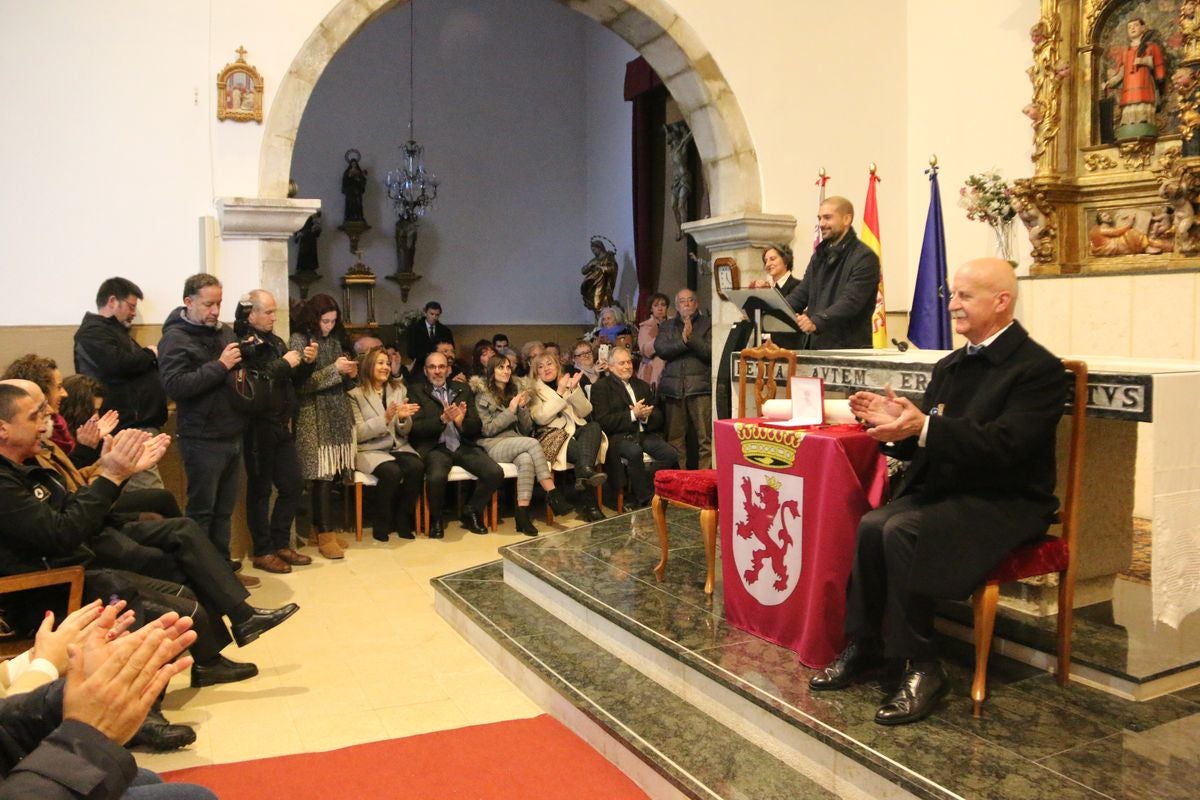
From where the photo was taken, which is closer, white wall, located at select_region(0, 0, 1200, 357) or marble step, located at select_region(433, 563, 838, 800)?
marble step, located at select_region(433, 563, 838, 800)

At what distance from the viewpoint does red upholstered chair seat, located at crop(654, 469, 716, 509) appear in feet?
13.1

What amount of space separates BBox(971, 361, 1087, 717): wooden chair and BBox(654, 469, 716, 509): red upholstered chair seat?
4.04 ft

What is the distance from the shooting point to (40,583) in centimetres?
317

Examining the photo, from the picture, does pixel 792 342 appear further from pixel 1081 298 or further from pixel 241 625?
pixel 241 625

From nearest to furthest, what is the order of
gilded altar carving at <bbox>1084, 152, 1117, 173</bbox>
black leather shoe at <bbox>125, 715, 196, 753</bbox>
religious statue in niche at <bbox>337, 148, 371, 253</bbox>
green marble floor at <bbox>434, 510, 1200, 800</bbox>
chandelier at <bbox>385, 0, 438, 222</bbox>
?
green marble floor at <bbox>434, 510, 1200, 800</bbox>, black leather shoe at <bbox>125, 715, 196, 753</bbox>, gilded altar carving at <bbox>1084, 152, 1117, 173</bbox>, religious statue in niche at <bbox>337, 148, 371, 253</bbox>, chandelier at <bbox>385, 0, 438, 222</bbox>

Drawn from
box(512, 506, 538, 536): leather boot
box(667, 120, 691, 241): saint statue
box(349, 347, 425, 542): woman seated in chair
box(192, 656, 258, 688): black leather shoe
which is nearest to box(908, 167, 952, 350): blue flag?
box(512, 506, 538, 536): leather boot

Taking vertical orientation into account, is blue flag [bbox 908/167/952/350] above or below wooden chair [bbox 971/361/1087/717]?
above

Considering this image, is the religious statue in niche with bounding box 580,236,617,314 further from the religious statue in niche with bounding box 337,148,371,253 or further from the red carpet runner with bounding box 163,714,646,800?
the red carpet runner with bounding box 163,714,646,800

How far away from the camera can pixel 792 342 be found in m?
5.68

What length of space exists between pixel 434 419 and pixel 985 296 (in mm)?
3973

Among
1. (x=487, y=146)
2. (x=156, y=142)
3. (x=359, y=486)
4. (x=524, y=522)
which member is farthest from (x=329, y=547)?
(x=487, y=146)

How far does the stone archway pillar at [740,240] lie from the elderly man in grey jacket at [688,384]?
100 millimetres

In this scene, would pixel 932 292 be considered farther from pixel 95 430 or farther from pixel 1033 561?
pixel 95 430

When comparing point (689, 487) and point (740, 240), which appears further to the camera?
point (740, 240)
